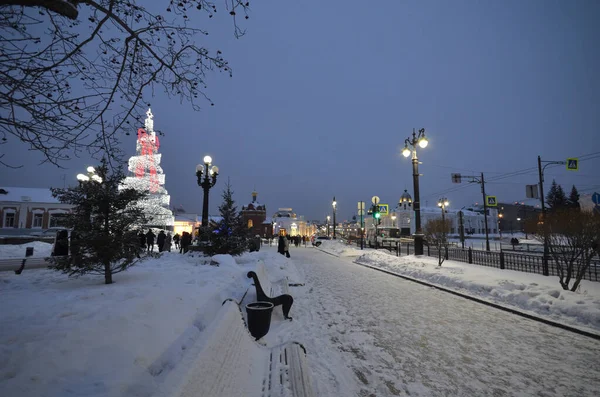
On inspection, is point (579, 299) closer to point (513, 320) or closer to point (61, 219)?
point (513, 320)

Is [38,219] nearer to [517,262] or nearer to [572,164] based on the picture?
[517,262]

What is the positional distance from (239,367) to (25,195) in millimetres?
56368

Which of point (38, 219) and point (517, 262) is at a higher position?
point (38, 219)

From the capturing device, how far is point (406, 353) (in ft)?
15.1

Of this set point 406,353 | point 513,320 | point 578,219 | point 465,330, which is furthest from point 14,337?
point 578,219

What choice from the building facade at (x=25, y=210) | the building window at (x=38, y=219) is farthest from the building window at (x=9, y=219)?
the building window at (x=38, y=219)

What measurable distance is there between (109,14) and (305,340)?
209 inches

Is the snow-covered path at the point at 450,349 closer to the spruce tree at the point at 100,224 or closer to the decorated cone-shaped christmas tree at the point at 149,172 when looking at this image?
the spruce tree at the point at 100,224

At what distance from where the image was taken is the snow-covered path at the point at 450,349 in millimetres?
3635

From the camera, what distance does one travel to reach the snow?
2.21 meters

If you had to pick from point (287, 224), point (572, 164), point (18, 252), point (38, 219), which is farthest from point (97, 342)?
point (287, 224)

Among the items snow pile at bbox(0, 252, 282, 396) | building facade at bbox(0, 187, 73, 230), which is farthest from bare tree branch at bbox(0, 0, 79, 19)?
building facade at bbox(0, 187, 73, 230)

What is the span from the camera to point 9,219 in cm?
4144

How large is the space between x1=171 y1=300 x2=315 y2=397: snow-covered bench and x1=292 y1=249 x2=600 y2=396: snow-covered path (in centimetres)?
92
